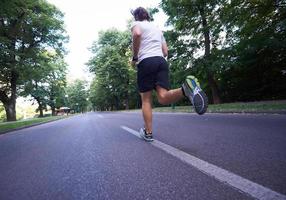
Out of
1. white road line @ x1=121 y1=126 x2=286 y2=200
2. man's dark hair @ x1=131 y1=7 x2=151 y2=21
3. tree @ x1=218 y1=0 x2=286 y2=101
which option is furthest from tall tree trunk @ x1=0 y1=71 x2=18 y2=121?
white road line @ x1=121 y1=126 x2=286 y2=200

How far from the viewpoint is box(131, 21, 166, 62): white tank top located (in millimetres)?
4207

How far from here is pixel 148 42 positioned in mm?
4238

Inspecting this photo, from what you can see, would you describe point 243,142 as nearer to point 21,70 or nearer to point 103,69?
point 21,70

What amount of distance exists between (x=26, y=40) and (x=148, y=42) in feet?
74.8

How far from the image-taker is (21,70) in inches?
832

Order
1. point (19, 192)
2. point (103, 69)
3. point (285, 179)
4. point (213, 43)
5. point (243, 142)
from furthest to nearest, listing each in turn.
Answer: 1. point (103, 69)
2. point (213, 43)
3. point (243, 142)
4. point (19, 192)
5. point (285, 179)

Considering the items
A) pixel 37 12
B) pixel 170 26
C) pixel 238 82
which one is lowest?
pixel 238 82

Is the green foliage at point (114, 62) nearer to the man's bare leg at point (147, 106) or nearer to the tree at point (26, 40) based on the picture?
the tree at point (26, 40)

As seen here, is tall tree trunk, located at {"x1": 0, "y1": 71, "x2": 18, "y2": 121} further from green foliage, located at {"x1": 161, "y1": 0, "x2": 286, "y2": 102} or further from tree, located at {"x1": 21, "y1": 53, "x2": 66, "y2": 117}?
green foliage, located at {"x1": 161, "y1": 0, "x2": 286, "y2": 102}

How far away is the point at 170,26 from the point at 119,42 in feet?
92.2

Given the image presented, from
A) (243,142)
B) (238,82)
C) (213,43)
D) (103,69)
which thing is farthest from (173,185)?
(103,69)

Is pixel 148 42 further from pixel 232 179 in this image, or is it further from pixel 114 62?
pixel 114 62

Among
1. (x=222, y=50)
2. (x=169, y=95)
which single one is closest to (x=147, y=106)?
(x=169, y=95)

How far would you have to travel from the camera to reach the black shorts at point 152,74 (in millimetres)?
4094
